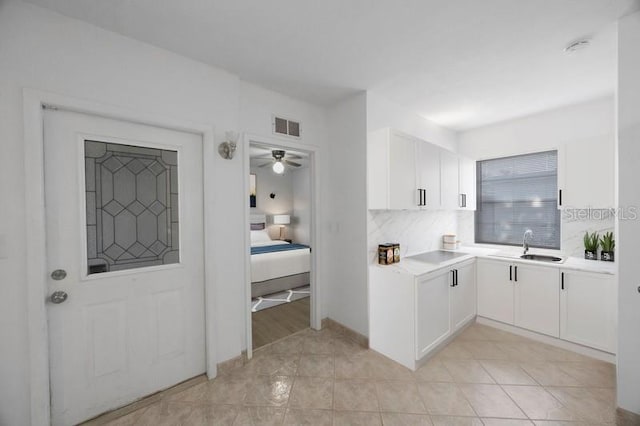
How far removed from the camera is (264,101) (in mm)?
2553

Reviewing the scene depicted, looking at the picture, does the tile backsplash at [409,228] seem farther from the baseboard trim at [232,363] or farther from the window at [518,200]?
the baseboard trim at [232,363]

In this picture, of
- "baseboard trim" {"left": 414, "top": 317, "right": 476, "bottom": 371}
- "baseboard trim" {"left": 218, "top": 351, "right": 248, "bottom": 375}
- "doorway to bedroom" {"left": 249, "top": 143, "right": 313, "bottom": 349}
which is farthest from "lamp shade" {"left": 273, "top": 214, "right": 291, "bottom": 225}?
"baseboard trim" {"left": 414, "top": 317, "right": 476, "bottom": 371}

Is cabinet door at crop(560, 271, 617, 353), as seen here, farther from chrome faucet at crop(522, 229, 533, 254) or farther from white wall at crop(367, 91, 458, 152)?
white wall at crop(367, 91, 458, 152)

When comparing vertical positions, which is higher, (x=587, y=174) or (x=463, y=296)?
(x=587, y=174)

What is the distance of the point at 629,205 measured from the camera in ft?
5.25

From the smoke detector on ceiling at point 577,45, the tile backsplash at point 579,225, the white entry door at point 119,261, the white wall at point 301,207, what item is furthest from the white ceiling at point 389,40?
the white wall at point 301,207

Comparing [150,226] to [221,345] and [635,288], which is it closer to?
[221,345]

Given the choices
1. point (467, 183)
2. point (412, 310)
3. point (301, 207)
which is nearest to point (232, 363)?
point (412, 310)

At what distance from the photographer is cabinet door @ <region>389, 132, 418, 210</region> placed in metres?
2.49

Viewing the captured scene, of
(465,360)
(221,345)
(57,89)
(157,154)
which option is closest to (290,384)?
(221,345)

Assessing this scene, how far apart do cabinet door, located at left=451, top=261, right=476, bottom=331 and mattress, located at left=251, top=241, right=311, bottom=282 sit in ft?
7.57

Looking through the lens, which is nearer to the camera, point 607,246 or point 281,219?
point 607,246

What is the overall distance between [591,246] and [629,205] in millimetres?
1689

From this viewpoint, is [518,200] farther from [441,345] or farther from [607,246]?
[441,345]
